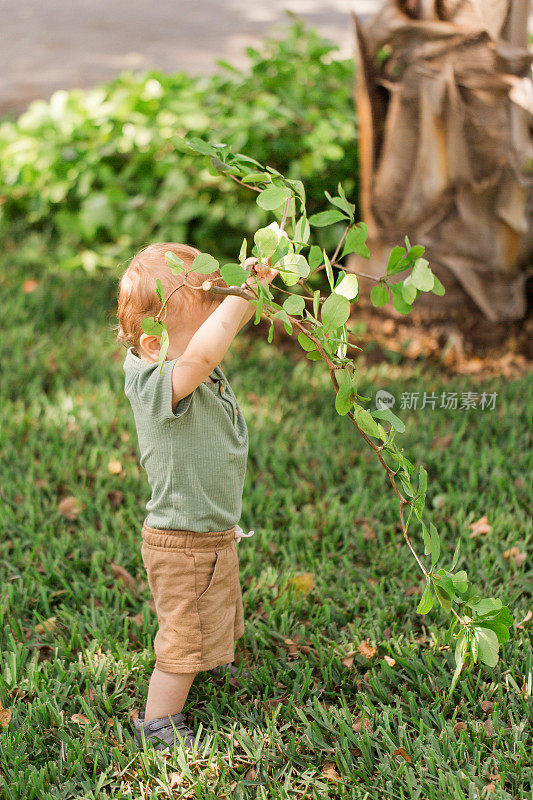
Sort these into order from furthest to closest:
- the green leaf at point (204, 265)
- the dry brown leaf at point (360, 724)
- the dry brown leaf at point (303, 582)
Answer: the dry brown leaf at point (303, 582)
the dry brown leaf at point (360, 724)
the green leaf at point (204, 265)

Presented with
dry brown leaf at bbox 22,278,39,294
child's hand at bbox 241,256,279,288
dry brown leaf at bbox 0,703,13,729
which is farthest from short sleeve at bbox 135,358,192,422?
dry brown leaf at bbox 22,278,39,294

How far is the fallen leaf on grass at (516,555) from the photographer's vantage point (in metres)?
2.47

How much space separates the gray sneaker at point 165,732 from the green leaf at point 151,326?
0.98 m

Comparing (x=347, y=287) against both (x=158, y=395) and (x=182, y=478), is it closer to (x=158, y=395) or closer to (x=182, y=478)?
(x=158, y=395)

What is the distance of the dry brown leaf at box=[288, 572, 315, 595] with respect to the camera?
2404 millimetres

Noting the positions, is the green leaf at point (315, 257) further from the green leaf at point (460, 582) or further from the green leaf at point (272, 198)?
the green leaf at point (460, 582)

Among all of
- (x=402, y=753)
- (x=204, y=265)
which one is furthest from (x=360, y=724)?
(x=204, y=265)

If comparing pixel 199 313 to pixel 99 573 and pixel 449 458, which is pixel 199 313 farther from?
pixel 449 458

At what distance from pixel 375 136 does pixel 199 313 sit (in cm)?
234

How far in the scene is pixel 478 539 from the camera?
2594 mm

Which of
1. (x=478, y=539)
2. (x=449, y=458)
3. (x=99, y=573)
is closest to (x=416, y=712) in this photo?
(x=478, y=539)

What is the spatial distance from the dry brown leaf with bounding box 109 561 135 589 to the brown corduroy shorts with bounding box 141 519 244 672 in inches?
22.2

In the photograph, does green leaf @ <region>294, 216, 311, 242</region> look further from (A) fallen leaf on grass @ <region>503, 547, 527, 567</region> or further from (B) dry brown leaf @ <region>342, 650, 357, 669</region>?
(A) fallen leaf on grass @ <region>503, 547, 527, 567</region>

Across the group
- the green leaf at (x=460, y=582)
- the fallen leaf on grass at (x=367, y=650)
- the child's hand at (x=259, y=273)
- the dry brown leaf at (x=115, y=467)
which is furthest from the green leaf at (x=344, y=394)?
the dry brown leaf at (x=115, y=467)
